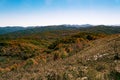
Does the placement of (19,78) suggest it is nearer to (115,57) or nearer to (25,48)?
(115,57)

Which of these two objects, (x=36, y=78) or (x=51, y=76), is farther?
(x=36, y=78)

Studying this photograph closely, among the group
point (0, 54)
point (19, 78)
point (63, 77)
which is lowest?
point (0, 54)

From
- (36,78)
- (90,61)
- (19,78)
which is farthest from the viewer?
(90,61)

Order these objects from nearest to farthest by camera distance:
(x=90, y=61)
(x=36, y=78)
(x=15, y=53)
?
1. (x=36, y=78)
2. (x=90, y=61)
3. (x=15, y=53)

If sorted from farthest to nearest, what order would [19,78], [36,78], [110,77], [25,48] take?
1. [25,48]
2. [19,78]
3. [36,78]
4. [110,77]

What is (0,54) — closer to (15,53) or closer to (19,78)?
(15,53)

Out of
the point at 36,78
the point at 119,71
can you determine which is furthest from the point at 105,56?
the point at 36,78

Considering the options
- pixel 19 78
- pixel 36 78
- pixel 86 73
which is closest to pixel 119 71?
pixel 86 73

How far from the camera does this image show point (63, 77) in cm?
1060

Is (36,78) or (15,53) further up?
(36,78)

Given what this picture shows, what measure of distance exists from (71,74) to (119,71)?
2.36 metres

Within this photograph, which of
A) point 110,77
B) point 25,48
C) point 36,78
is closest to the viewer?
point 110,77

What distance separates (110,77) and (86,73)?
1222 mm

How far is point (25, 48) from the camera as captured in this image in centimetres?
11256
